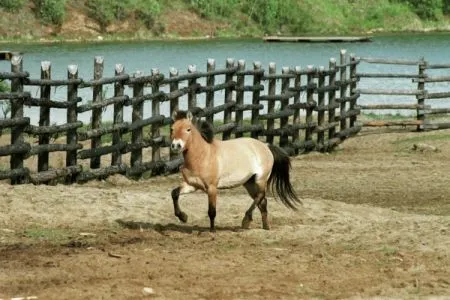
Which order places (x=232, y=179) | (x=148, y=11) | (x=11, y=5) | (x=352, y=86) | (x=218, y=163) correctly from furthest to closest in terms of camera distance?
(x=148, y=11) < (x=11, y=5) < (x=352, y=86) < (x=232, y=179) < (x=218, y=163)

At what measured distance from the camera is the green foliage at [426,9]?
90125mm

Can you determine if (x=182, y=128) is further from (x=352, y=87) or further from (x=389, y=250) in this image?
(x=352, y=87)

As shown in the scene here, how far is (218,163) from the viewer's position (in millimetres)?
12016

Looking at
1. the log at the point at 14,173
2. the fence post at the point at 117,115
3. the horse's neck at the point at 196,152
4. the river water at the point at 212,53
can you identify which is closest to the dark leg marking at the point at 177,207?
the horse's neck at the point at 196,152

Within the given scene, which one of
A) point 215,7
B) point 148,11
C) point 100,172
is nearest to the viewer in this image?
point 100,172

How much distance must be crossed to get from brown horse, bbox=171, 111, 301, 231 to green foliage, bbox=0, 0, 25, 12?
179ft

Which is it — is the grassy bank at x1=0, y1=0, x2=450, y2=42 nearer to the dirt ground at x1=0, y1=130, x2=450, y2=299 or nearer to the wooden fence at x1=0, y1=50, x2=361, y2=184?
the wooden fence at x1=0, y1=50, x2=361, y2=184

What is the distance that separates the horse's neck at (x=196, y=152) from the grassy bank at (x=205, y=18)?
176 ft

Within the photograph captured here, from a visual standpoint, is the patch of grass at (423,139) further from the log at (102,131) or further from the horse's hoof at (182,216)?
the horse's hoof at (182,216)

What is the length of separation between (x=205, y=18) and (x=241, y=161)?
65013 millimetres

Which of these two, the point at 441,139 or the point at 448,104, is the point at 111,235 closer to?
the point at 441,139

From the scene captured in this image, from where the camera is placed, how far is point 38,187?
13.9m

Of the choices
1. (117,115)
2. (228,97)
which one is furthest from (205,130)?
(228,97)

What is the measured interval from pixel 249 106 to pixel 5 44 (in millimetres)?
41340
